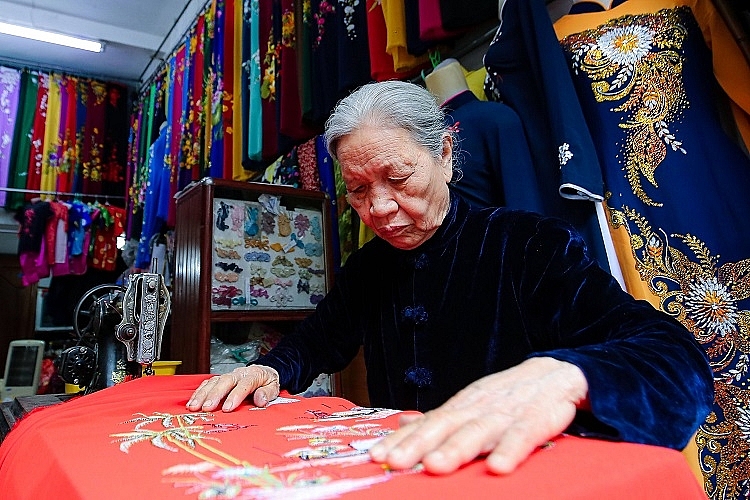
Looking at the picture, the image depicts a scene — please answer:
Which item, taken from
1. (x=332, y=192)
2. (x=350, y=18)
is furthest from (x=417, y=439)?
(x=350, y=18)

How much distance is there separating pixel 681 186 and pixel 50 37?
552 cm

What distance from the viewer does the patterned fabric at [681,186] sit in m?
1.17

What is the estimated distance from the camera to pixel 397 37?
1968 millimetres

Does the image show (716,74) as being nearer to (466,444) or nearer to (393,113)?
(393,113)

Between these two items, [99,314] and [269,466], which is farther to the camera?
[99,314]

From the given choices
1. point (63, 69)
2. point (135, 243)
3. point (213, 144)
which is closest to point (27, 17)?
point (63, 69)

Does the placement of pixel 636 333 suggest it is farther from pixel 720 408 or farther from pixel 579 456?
pixel 720 408

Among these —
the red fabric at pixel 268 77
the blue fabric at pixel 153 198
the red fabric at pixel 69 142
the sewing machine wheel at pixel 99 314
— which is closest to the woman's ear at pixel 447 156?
the sewing machine wheel at pixel 99 314

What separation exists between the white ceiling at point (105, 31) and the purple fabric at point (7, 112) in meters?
0.25

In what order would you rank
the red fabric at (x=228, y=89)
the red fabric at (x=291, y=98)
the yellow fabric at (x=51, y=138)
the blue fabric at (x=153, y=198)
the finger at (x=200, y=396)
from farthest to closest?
the yellow fabric at (x=51, y=138)
the blue fabric at (x=153, y=198)
the red fabric at (x=228, y=89)
the red fabric at (x=291, y=98)
the finger at (x=200, y=396)

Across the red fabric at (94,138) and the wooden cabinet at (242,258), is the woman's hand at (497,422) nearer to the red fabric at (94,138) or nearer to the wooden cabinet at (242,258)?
the wooden cabinet at (242,258)

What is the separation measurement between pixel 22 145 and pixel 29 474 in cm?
585

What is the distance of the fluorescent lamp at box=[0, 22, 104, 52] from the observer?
4684 millimetres

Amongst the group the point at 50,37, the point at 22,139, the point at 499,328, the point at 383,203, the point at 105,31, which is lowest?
the point at 499,328
